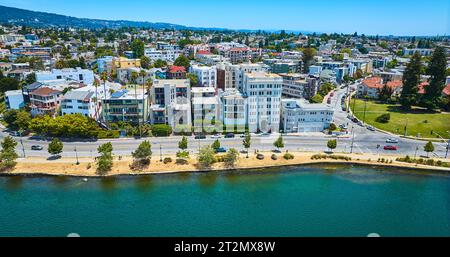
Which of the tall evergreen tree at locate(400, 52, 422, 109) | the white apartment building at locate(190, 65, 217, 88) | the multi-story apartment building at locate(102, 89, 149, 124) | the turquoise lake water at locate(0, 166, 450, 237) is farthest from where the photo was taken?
the white apartment building at locate(190, 65, 217, 88)

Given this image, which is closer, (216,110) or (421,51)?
(216,110)

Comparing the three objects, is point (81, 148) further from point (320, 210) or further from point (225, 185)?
point (320, 210)

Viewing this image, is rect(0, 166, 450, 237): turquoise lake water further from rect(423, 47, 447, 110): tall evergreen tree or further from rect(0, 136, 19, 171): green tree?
rect(423, 47, 447, 110): tall evergreen tree

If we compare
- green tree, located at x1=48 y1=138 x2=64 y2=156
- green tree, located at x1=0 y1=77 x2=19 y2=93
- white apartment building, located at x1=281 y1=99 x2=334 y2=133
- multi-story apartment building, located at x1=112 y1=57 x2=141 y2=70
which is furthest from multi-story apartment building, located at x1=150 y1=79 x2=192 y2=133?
green tree, located at x1=0 y1=77 x2=19 y2=93

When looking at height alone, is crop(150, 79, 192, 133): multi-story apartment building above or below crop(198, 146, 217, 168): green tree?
→ above

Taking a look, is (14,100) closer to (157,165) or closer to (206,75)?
(157,165)

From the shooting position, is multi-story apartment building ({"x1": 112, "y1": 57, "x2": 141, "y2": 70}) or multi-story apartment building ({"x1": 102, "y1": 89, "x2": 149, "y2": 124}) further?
multi-story apartment building ({"x1": 112, "y1": 57, "x2": 141, "y2": 70})

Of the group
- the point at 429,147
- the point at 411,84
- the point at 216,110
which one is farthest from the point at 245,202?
the point at 411,84
